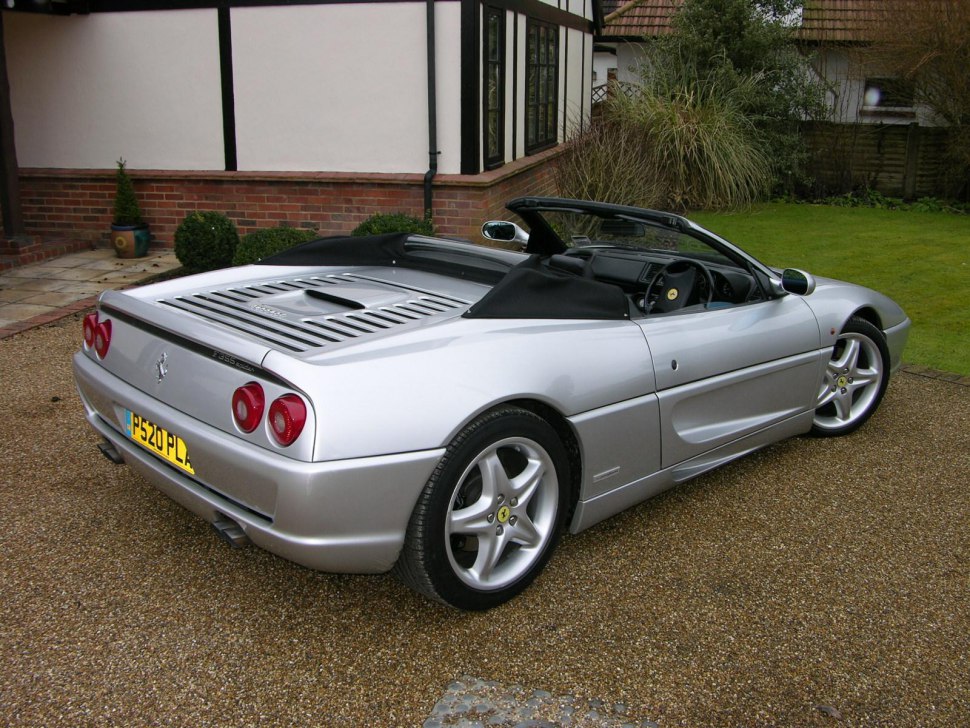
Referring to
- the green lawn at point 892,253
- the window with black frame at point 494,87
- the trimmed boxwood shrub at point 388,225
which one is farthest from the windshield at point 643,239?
the window with black frame at point 494,87

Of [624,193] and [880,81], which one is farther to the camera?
A: [880,81]

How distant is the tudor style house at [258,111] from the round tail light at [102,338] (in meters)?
6.29

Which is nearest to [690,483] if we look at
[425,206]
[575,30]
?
[425,206]

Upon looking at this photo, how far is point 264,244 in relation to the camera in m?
8.34

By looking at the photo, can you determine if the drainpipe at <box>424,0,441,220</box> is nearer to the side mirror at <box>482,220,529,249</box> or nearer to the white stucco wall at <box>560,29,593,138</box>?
the white stucco wall at <box>560,29,593,138</box>

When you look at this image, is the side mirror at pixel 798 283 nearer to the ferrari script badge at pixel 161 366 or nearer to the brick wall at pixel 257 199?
the ferrari script badge at pixel 161 366

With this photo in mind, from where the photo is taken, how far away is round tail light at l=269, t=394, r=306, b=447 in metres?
2.59

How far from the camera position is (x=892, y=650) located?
9.47ft

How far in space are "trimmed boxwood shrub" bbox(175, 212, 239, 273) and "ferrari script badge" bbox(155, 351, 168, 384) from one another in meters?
Result: 5.95

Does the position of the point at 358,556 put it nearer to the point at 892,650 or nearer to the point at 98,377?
the point at 98,377

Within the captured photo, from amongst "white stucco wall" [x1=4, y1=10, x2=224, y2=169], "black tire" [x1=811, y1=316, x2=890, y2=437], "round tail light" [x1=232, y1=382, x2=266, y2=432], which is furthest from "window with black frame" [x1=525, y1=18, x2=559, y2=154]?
"round tail light" [x1=232, y1=382, x2=266, y2=432]

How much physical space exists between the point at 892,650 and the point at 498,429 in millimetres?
1420

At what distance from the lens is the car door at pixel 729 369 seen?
352 cm

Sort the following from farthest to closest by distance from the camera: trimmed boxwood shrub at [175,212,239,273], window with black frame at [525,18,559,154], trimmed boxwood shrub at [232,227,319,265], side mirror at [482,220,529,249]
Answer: window with black frame at [525,18,559,154]
trimmed boxwood shrub at [175,212,239,273]
trimmed boxwood shrub at [232,227,319,265]
side mirror at [482,220,529,249]
